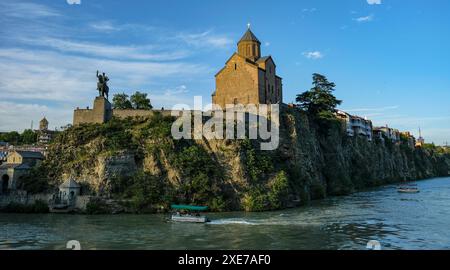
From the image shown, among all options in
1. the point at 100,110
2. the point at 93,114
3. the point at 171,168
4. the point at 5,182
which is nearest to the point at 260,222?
the point at 171,168

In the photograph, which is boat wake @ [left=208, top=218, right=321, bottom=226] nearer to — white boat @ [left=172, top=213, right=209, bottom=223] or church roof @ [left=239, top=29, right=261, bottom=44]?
white boat @ [left=172, top=213, right=209, bottom=223]

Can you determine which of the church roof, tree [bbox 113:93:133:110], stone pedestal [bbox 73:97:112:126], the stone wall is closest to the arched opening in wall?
the stone wall

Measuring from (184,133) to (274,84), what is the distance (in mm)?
16750

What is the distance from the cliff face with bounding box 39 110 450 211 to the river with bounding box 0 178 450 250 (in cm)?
315

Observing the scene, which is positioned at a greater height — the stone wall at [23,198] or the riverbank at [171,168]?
the riverbank at [171,168]

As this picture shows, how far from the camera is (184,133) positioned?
39906mm

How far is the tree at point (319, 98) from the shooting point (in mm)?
57844

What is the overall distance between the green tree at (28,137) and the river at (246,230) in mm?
65103

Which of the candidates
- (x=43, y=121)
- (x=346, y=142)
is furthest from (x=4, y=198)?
(x=43, y=121)

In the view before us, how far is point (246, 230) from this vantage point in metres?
23.7

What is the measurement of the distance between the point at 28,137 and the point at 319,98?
74293 mm

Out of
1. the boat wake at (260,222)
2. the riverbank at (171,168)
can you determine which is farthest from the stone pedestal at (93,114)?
the boat wake at (260,222)

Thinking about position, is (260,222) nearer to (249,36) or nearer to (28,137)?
(249,36)

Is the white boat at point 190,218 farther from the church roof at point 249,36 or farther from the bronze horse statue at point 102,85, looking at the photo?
the church roof at point 249,36
